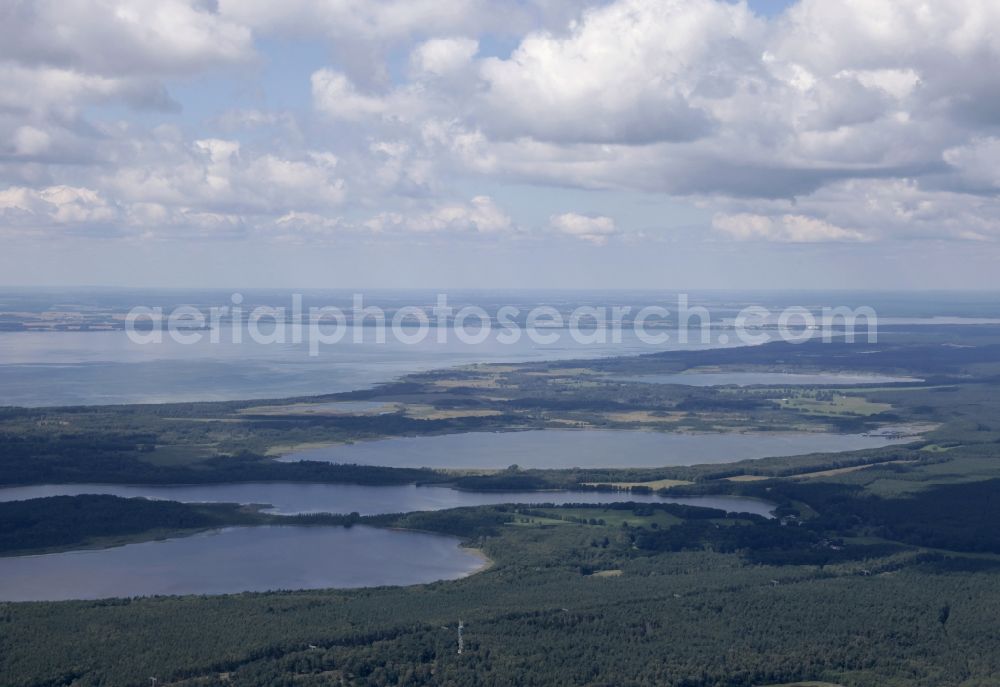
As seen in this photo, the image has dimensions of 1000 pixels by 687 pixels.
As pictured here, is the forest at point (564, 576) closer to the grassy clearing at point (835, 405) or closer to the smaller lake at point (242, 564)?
the smaller lake at point (242, 564)

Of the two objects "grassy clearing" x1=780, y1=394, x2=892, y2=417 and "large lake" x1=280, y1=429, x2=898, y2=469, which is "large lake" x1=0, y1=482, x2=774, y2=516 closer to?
"large lake" x1=280, y1=429, x2=898, y2=469

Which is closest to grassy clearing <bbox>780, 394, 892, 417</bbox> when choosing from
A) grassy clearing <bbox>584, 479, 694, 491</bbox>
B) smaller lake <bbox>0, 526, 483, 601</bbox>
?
grassy clearing <bbox>584, 479, 694, 491</bbox>

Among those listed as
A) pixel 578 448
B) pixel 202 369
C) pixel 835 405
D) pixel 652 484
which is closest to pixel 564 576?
pixel 652 484

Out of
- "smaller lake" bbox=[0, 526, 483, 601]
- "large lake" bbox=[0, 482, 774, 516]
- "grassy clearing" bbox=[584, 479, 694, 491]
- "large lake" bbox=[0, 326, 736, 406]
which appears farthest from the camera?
"large lake" bbox=[0, 326, 736, 406]

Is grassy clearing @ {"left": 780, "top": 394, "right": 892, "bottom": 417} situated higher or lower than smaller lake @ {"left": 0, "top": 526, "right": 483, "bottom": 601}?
higher

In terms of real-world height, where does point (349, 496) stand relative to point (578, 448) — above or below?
below

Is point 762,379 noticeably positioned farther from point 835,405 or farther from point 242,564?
point 242,564

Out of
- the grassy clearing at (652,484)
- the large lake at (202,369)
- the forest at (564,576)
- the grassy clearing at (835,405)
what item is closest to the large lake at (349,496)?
the forest at (564,576)

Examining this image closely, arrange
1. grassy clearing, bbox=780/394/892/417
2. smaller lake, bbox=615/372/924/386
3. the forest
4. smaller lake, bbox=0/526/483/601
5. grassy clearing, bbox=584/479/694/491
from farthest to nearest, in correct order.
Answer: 1. smaller lake, bbox=615/372/924/386
2. grassy clearing, bbox=780/394/892/417
3. grassy clearing, bbox=584/479/694/491
4. smaller lake, bbox=0/526/483/601
5. the forest
